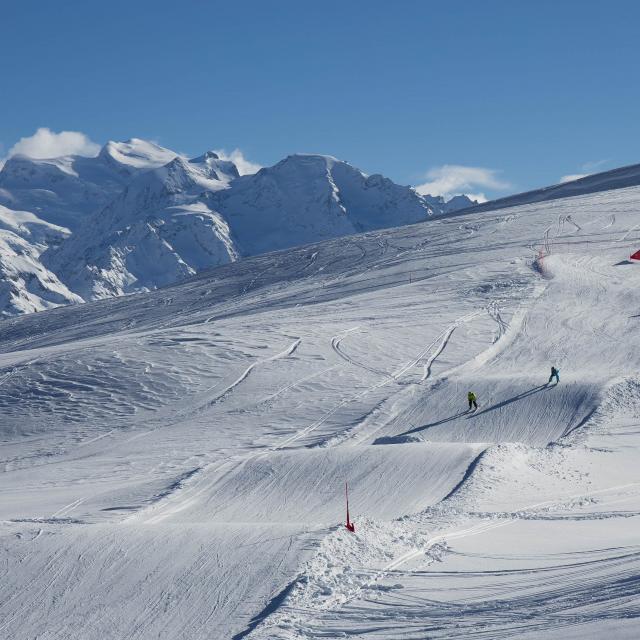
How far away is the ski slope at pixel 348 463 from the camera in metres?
13.9

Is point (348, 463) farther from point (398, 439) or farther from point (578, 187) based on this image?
point (578, 187)

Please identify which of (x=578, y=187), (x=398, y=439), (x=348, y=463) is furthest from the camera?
(x=578, y=187)

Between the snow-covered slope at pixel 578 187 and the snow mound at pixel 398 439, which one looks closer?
the snow mound at pixel 398 439

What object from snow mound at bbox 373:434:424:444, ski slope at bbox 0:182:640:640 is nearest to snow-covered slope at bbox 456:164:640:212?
ski slope at bbox 0:182:640:640

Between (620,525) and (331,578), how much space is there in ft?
20.7

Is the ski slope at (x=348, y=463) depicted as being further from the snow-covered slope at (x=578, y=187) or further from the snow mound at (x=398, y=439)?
the snow-covered slope at (x=578, y=187)

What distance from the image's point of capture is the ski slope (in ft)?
45.7

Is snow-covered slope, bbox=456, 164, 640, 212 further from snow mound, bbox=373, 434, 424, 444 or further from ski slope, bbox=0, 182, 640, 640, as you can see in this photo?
snow mound, bbox=373, 434, 424, 444

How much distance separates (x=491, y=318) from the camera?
48.4 metres

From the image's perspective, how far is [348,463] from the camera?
950 inches

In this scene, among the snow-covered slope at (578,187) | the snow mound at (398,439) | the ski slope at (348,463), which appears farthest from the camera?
the snow-covered slope at (578,187)

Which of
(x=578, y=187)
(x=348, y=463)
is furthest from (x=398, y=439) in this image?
(x=578, y=187)

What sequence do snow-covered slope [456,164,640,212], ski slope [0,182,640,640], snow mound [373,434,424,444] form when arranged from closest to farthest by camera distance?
ski slope [0,182,640,640]
snow mound [373,434,424,444]
snow-covered slope [456,164,640,212]

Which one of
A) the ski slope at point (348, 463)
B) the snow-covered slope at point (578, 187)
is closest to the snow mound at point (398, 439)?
the ski slope at point (348, 463)
